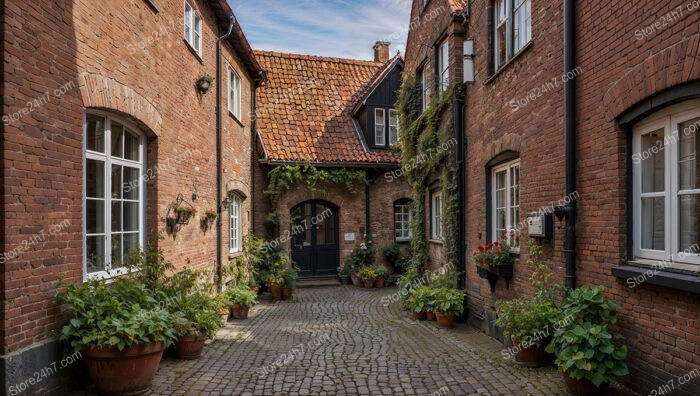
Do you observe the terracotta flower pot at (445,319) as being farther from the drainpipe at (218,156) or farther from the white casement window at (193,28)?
the white casement window at (193,28)

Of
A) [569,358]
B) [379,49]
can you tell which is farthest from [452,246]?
[379,49]

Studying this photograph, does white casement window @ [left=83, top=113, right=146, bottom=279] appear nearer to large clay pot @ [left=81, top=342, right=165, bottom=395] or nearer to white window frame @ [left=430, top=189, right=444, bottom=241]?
large clay pot @ [left=81, top=342, right=165, bottom=395]

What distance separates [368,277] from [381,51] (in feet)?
35.3

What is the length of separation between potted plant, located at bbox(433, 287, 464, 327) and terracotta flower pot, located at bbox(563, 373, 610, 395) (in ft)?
12.6

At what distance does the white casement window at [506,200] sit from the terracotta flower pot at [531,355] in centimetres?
186

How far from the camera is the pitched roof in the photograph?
50.6 feet

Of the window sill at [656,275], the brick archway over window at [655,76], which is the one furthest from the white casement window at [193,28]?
the window sill at [656,275]

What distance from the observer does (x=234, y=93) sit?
12.7m

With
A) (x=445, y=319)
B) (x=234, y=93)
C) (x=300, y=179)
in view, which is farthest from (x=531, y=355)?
(x=300, y=179)

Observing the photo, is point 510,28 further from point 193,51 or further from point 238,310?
point 238,310

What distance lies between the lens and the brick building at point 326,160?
1517 cm

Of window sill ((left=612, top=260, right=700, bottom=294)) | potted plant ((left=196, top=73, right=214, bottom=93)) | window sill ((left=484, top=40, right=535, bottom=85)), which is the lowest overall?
window sill ((left=612, top=260, right=700, bottom=294))

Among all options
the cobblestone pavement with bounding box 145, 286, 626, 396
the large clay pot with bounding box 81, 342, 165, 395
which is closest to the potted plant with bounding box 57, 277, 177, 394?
the large clay pot with bounding box 81, 342, 165, 395

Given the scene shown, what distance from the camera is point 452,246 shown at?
962 cm
